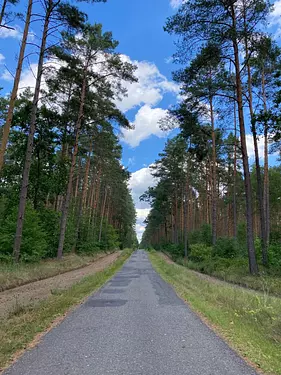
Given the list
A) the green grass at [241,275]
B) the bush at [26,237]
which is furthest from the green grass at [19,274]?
the green grass at [241,275]

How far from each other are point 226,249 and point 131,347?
1900cm

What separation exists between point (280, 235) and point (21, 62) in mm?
24089

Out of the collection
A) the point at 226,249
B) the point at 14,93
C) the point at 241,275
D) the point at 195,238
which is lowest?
the point at 241,275

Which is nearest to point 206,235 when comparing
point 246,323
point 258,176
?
point 258,176

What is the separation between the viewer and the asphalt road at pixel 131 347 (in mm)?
3975

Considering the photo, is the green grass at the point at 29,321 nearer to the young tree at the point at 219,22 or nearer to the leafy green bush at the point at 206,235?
the young tree at the point at 219,22

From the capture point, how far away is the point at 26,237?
1694 cm

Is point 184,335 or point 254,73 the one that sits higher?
point 254,73

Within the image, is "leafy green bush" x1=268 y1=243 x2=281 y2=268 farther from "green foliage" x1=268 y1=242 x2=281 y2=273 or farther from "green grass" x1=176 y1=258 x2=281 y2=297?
"green grass" x1=176 y1=258 x2=281 y2=297

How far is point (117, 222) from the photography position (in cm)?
7888

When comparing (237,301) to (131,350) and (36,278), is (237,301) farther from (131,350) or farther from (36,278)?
(36,278)

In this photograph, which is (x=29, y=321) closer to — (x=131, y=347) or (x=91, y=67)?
(x=131, y=347)

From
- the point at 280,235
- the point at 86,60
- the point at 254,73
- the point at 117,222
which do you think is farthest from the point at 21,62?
the point at 117,222

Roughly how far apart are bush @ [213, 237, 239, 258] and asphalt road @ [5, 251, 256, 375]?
50.1 feet
